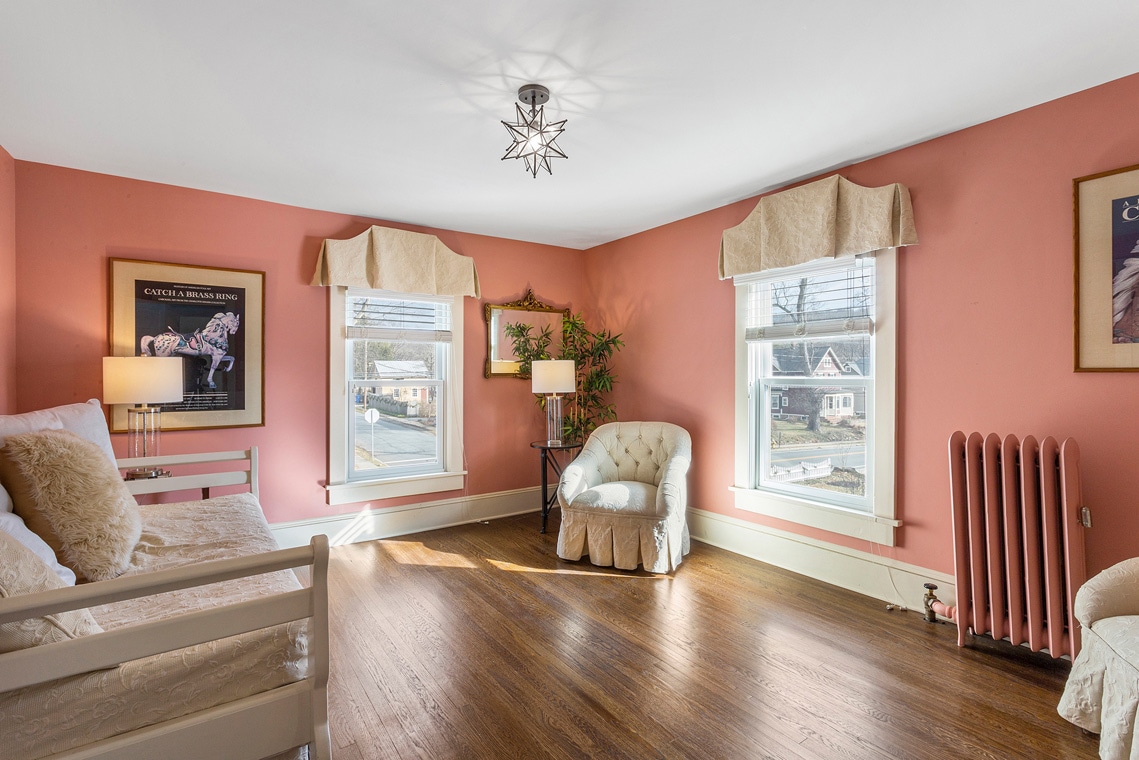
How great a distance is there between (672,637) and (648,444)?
166 centimetres

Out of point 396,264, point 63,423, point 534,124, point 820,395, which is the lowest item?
point 63,423

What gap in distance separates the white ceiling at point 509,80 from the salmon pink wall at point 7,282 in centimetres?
18

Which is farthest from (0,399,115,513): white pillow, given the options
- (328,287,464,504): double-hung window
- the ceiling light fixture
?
the ceiling light fixture

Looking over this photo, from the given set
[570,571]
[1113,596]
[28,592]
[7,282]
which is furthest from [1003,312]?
[7,282]

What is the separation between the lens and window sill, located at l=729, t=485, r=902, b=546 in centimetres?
296

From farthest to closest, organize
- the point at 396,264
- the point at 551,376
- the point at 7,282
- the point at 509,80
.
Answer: the point at 551,376 < the point at 396,264 < the point at 7,282 < the point at 509,80

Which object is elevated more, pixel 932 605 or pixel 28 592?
pixel 28 592

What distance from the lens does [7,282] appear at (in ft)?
9.38

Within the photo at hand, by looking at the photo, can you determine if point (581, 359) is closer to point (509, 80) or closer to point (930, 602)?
point (509, 80)

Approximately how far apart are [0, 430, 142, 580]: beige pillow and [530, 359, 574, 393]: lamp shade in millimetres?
2742

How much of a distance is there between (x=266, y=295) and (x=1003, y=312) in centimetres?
435

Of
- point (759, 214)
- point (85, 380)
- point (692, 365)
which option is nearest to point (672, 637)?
point (692, 365)

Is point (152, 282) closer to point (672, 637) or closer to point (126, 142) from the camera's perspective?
point (126, 142)

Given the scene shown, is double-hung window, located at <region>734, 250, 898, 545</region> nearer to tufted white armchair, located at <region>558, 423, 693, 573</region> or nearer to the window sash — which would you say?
the window sash
